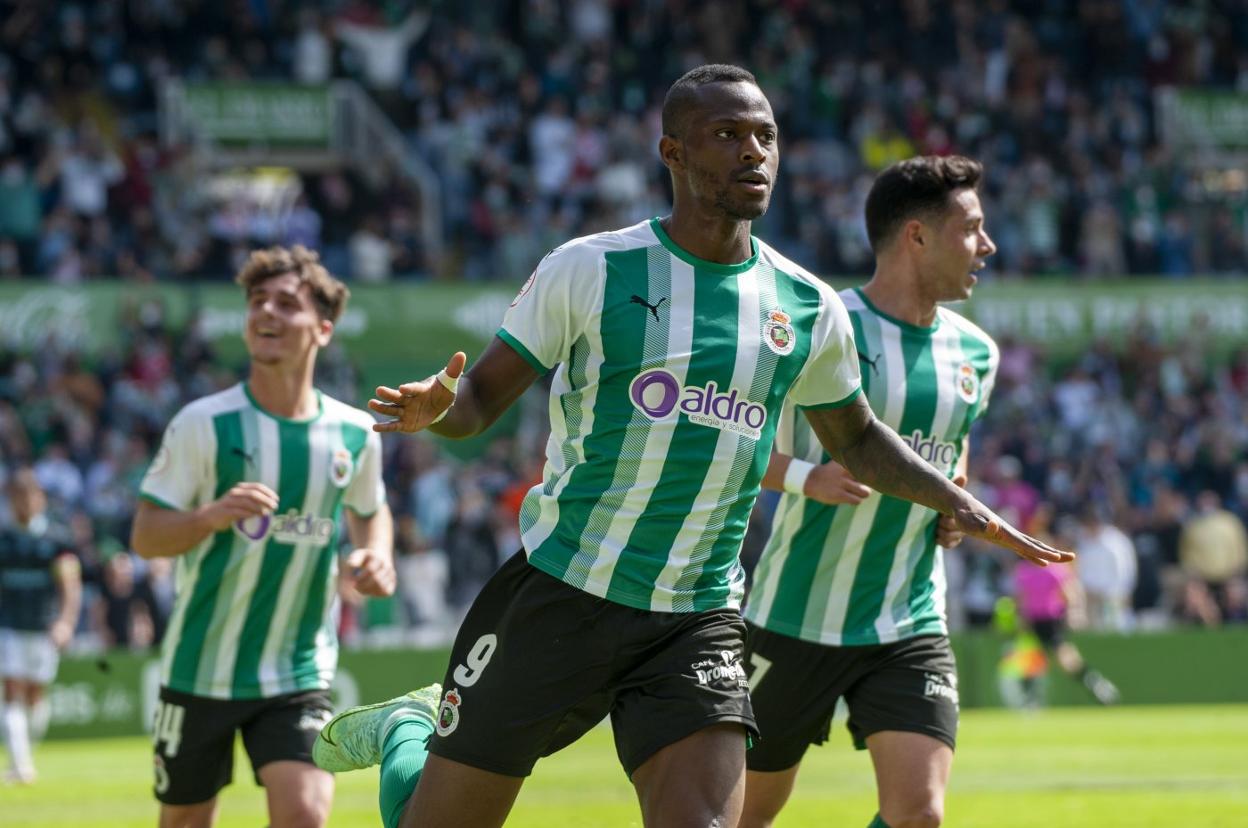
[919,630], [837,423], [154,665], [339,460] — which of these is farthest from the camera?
[154,665]

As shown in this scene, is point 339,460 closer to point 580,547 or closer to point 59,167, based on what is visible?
point 580,547

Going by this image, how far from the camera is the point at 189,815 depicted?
7465mm

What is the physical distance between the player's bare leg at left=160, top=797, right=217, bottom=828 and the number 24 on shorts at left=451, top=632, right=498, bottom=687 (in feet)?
7.89

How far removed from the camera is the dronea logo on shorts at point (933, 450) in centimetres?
718

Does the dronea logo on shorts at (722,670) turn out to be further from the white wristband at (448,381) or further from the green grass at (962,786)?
the green grass at (962,786)

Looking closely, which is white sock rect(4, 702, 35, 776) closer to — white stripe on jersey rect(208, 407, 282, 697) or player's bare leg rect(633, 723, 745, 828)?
white stripe on jersey rect(208, 407, 282, 697)

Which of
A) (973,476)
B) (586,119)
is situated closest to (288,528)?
(973,476)

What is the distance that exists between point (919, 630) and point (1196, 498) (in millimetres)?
20408

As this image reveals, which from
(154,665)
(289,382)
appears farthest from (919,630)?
(154,665)

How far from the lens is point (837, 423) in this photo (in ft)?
19.5

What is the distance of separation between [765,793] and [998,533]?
1.77 m

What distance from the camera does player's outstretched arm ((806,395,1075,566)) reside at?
575 cm

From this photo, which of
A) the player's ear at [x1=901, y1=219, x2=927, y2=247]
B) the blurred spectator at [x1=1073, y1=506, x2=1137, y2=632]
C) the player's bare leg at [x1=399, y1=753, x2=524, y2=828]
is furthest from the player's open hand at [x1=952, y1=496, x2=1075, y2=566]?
the blurred spectator at [x1=1073, y1=506, x2=1137, y2=632]

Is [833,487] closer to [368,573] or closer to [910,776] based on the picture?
[910,776]
